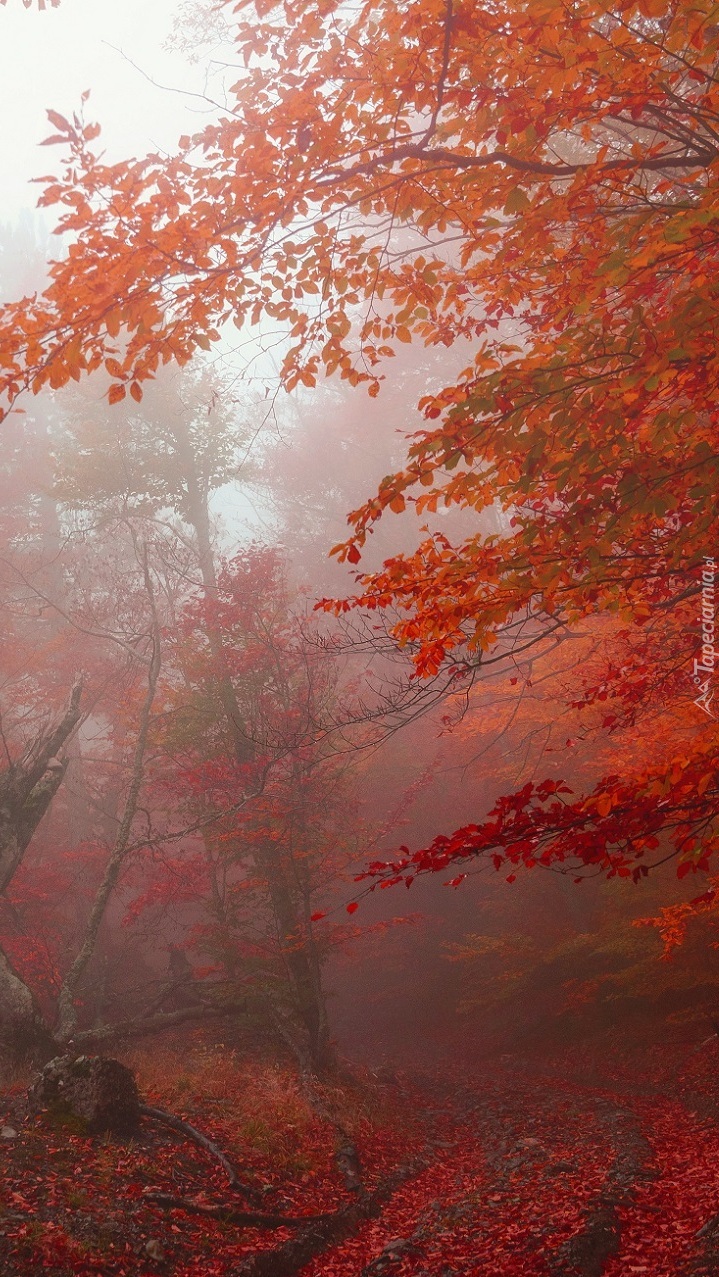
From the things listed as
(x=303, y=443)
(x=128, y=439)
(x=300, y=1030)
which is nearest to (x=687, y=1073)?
(x=300, y=1030)

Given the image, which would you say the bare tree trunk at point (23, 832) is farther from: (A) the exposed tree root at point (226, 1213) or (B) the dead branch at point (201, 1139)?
(A) the exposed tree root at point (226, 1213)

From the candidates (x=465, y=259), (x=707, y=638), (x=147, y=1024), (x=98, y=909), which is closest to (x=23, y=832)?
(x=98, y=909)

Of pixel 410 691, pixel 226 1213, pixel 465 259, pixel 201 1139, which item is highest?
pixel 465 259

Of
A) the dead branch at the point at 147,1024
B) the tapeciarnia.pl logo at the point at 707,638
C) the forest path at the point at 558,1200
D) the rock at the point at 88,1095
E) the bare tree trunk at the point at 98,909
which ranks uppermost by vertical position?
the bare tree trunk at the point at 98,909

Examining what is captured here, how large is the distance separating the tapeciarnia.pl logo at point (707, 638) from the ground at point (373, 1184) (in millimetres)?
3633

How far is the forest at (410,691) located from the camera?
3252 mm

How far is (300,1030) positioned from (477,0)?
1167 cm

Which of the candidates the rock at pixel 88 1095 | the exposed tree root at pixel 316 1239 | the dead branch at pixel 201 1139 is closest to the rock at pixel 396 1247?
the exposed tree root at pixel 316 1239

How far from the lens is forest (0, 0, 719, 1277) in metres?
3.25

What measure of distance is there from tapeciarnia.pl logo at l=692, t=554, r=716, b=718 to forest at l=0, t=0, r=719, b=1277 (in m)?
0.03

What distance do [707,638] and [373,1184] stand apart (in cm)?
631

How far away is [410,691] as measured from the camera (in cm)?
589

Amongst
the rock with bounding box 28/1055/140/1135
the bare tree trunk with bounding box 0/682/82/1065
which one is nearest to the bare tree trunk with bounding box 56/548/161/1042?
the bare tree trunk with bounding box 0/682/82/1065

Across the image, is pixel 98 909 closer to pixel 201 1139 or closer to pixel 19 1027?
pixel 19 1027
